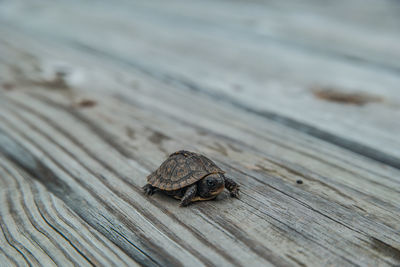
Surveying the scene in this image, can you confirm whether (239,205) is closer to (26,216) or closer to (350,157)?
(350,157)

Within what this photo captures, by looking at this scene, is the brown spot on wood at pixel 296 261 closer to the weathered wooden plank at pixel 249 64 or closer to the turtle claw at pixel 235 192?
the turtle claw at pixel 235 192

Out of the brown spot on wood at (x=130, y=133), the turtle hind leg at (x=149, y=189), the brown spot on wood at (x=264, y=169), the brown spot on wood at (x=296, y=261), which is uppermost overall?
the brown spot on wood at (x=296, y=261)

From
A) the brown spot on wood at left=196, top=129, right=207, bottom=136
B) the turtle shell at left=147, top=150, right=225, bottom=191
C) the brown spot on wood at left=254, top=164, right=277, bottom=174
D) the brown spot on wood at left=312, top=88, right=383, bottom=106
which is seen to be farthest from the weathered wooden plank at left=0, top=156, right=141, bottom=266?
the brown spot on wood at left=312, top=88, right=383, bottom=106

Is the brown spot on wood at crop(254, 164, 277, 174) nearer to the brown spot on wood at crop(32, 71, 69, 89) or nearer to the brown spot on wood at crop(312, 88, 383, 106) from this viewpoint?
the brown spot on wood at crop(312, 88, 383, 106)

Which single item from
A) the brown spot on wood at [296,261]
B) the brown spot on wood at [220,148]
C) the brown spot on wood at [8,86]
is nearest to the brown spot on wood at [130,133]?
the brown spot on wood at [220,148]

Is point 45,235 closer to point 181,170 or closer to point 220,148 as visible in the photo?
point 181,170

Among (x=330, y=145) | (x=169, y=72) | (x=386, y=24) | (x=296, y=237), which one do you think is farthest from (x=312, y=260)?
(x=386, y=24)
